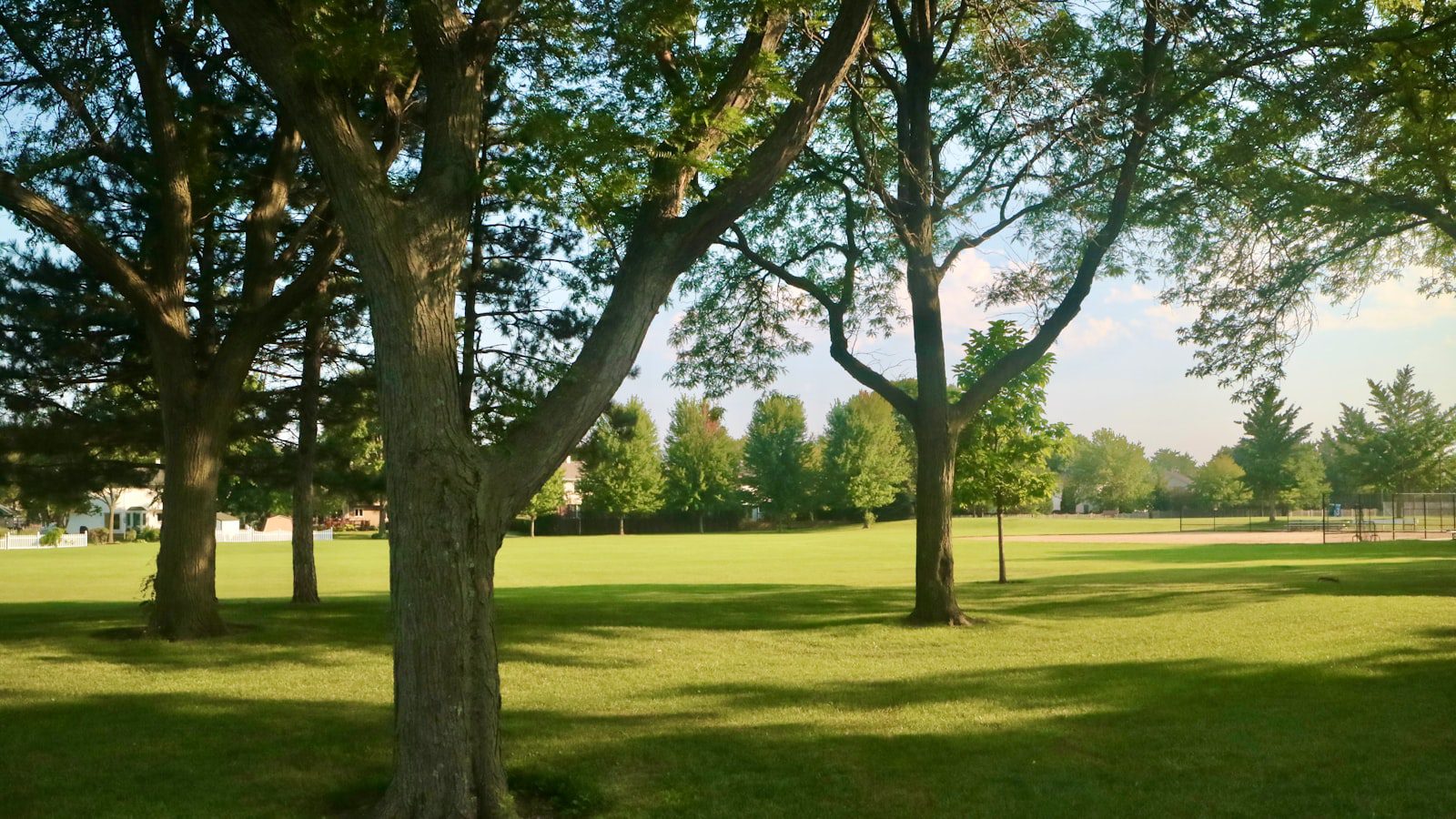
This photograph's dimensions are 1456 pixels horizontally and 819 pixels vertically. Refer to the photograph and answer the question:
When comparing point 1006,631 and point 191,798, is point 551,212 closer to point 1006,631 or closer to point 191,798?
point 191,798

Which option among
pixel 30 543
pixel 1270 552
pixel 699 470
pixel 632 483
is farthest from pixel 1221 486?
pixel 30 543

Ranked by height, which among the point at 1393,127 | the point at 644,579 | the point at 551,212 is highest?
the point at 1393,127

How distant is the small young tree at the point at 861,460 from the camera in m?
87.2

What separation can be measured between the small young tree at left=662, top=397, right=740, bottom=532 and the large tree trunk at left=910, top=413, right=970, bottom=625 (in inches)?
2847

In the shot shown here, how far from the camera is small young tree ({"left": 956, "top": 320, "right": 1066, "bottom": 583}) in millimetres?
24625

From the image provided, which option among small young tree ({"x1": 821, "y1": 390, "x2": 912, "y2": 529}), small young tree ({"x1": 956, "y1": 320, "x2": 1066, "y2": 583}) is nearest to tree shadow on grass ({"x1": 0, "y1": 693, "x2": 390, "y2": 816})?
small young tree ({"x1": 956, "y1": 320, "x2": 1066, "y2": 583})

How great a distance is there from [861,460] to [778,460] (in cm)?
650

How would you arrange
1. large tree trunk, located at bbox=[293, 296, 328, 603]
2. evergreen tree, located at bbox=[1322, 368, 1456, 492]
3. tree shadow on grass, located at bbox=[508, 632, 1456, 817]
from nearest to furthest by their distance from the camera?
tree shadow on grass, located at bbox=[508, 632, 1456, 817] < large tree trunk, located at bbox=[293, 296, 328, 603] < evergreen tree, located at bbox=[1322, 368, 1456, 492]

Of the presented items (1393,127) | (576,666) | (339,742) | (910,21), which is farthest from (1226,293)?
(339,742)

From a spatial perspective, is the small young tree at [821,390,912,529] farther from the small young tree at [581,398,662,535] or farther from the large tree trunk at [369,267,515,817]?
the large tree trunk at [369,267,515,817]

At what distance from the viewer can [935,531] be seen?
54.9 feet

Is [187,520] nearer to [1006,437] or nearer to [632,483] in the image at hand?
[1006,437]

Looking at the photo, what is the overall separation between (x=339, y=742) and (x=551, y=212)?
4.47 metres

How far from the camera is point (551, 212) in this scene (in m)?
9.13
